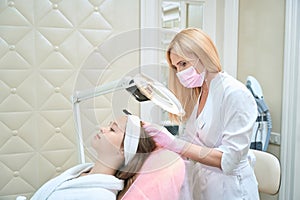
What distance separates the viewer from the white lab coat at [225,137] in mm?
1239

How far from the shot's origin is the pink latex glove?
1.16 metres

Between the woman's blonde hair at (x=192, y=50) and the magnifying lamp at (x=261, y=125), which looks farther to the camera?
the magnifying lamp at (x=261, y=125)

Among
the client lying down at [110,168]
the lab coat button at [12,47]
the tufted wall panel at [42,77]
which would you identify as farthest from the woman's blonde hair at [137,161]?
the lab coat button at [12,47]

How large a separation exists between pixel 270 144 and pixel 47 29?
1.68 metres

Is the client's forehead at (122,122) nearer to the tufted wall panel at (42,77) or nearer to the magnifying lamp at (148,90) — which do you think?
the magnifying lamp at (148,90)

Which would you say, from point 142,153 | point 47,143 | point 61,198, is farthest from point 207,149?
point 47,143

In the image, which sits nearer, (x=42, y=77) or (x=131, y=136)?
(x=131, y=136)

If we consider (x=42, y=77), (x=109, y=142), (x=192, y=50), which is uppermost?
(x=192, y=50)

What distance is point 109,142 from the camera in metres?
1.37

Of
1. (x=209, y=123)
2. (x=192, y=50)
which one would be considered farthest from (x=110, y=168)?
(x=192, y=50)

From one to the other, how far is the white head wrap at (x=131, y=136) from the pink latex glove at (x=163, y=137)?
0.04 meters

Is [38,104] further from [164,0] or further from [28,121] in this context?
[164,0]

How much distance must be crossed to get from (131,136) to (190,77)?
1.11ft

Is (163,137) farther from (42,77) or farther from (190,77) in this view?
(42,77)
